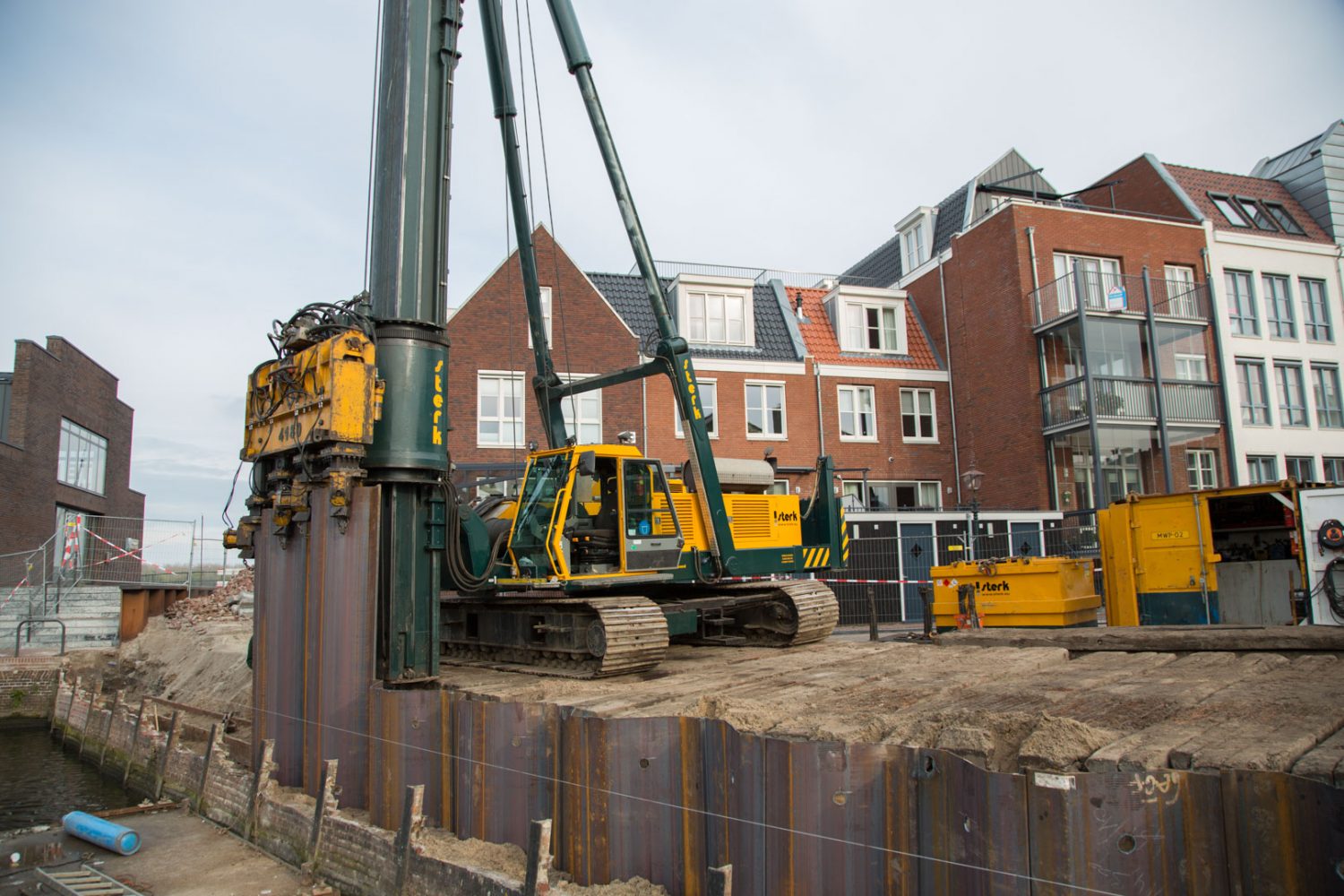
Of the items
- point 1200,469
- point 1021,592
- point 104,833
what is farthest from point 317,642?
point 1200,469

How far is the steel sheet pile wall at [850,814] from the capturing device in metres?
3.44

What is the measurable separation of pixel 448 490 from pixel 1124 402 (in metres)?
22.7

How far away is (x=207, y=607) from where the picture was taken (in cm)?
2408

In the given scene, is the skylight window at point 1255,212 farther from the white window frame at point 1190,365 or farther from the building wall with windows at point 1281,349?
the white window frame at point 1190,365

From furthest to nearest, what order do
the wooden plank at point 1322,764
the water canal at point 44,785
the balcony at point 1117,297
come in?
the balcony at point 1117,297, the water canal at point 44,785, the wooden plank at point 1322,764

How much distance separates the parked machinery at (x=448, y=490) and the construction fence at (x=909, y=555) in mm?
11533

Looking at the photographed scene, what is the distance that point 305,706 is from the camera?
852cm

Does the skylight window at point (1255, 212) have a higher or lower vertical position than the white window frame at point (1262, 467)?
→ higher

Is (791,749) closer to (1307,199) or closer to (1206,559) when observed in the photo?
(1206,559)

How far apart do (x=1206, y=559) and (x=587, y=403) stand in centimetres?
1667

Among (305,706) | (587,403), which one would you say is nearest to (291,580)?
(305,706)

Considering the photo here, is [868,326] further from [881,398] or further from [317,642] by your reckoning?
[317,642]

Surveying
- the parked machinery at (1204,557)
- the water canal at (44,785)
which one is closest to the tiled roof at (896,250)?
the parked machinery at (1204,557)

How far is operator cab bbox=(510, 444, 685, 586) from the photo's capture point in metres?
9.61
